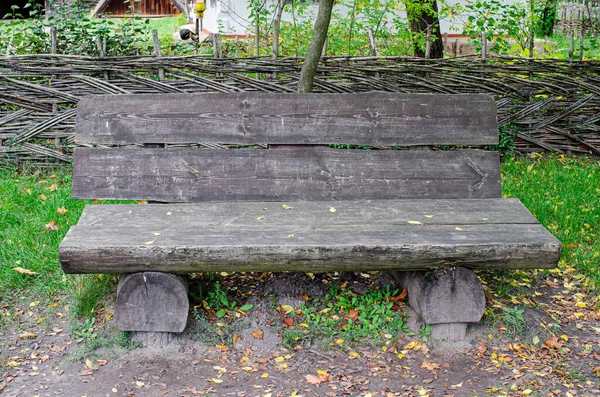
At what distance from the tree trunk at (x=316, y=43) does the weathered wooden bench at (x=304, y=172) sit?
36.9 inches

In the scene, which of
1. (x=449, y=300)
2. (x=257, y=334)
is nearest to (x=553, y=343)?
(x=449, y=300)

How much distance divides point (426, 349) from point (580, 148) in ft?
14.1

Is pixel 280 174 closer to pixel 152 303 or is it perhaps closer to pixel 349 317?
pixel 349 317

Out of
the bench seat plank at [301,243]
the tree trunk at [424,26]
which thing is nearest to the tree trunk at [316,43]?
the bench seat plank at [301,243]

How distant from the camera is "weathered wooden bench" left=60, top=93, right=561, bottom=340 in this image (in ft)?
10.7

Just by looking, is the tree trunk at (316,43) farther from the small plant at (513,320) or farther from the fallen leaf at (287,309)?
the small plant at (513,320)

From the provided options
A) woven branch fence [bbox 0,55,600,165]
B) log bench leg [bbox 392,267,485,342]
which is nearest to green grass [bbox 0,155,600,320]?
woven branch fence [bbox 0,55,600,165]

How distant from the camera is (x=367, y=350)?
3283mm

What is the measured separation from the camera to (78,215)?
15.2 feet

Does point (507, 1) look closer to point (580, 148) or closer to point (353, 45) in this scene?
point (353, 45)

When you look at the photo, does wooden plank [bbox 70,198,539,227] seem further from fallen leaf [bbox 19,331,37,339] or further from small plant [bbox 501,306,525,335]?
fallen leaf [bbox 19,331,37,339]

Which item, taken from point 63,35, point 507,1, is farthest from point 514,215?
point 507,1

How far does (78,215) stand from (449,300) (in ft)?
8.93

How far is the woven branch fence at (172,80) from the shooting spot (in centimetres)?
607
